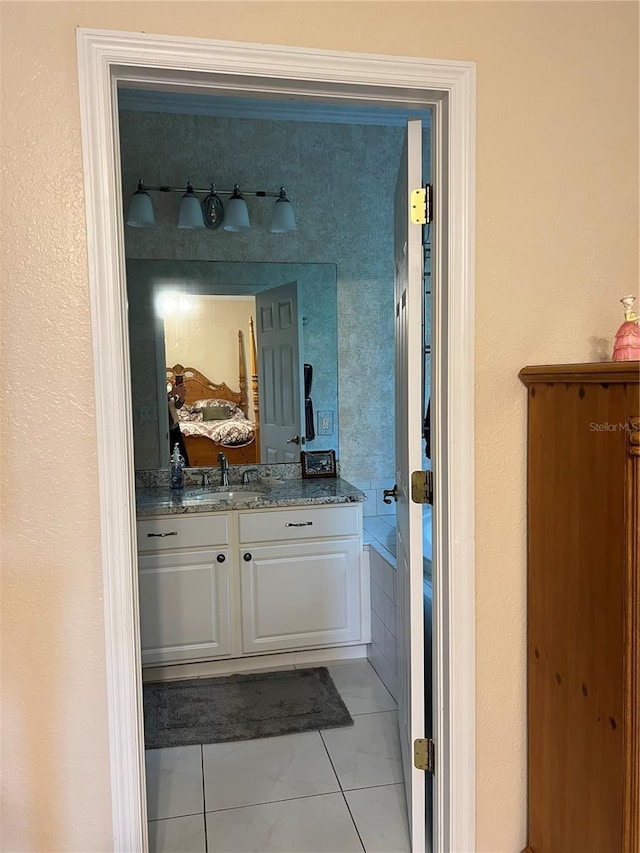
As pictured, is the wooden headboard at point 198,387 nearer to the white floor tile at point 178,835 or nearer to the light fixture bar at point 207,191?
the light fixture bar at point 207,191

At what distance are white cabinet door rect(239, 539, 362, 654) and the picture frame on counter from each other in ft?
1.85

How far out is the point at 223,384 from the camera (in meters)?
3.46

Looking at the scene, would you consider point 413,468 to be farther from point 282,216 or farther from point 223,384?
point 282,216

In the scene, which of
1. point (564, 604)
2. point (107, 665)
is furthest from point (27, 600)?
point (564, 604)

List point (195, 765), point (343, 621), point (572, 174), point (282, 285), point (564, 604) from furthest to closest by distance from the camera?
point (282, 285) < point (343, 621) < point (195, 765) < point (572, 174) < point (564, 604)

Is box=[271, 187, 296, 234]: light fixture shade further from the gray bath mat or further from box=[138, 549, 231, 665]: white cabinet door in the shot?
the gray bath mat

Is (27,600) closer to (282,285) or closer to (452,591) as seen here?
(452,591)

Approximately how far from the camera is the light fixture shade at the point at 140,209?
10.3ft

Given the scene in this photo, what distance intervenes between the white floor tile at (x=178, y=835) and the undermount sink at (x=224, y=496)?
131 cm

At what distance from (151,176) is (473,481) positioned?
8.32 ft

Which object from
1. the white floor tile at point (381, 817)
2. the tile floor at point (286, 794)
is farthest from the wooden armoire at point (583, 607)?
the tile floor at point (286, 794)

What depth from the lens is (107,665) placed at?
57.6 inches

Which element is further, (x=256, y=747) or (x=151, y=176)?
(x=151, y=176)

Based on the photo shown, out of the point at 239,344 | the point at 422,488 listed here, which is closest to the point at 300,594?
the point at 239,344
